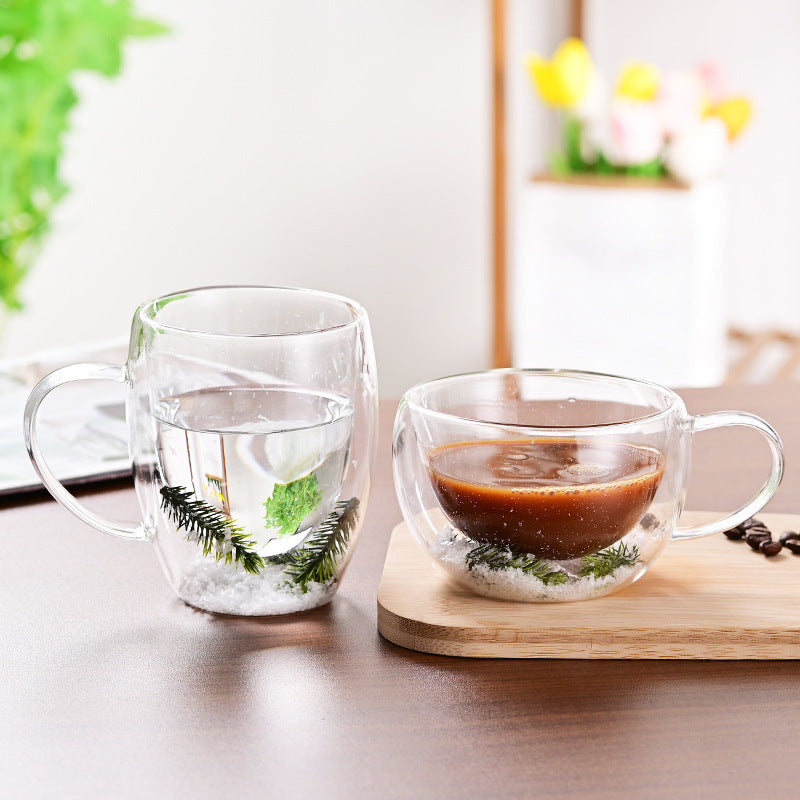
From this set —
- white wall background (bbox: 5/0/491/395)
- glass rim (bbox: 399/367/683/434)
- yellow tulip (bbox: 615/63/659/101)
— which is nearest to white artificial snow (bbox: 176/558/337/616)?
glass rim (bbox: 399/367/683/434)

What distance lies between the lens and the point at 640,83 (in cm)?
210

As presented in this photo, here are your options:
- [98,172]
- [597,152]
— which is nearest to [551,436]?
[597,152]

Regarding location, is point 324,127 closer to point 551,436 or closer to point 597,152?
point 597,152

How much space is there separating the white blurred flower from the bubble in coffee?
1632 mm

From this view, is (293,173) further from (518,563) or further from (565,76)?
(518,563)

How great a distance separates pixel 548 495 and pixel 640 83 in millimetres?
1723

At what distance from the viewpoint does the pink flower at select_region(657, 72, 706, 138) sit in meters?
2.04

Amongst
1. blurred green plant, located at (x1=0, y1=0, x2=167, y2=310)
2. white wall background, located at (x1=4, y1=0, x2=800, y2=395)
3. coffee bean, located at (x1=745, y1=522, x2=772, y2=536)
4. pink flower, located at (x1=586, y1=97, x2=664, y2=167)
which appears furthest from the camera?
white wall background, located at (x1=4, y1=0, x2=800, y2=395)

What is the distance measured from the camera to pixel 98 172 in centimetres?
233

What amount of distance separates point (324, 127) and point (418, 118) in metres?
0.23

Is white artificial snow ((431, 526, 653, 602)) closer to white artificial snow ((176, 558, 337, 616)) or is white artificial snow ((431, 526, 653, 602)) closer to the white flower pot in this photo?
white artificial snow ((176, 558, 337, 616))

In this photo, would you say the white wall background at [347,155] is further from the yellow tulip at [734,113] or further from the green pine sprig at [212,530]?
the green pine sprig at [212,530]

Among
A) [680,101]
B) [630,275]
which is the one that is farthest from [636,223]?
[680,101]

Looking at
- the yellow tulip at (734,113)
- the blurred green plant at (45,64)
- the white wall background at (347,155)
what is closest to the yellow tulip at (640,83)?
the yellow tulip at (734,113)
